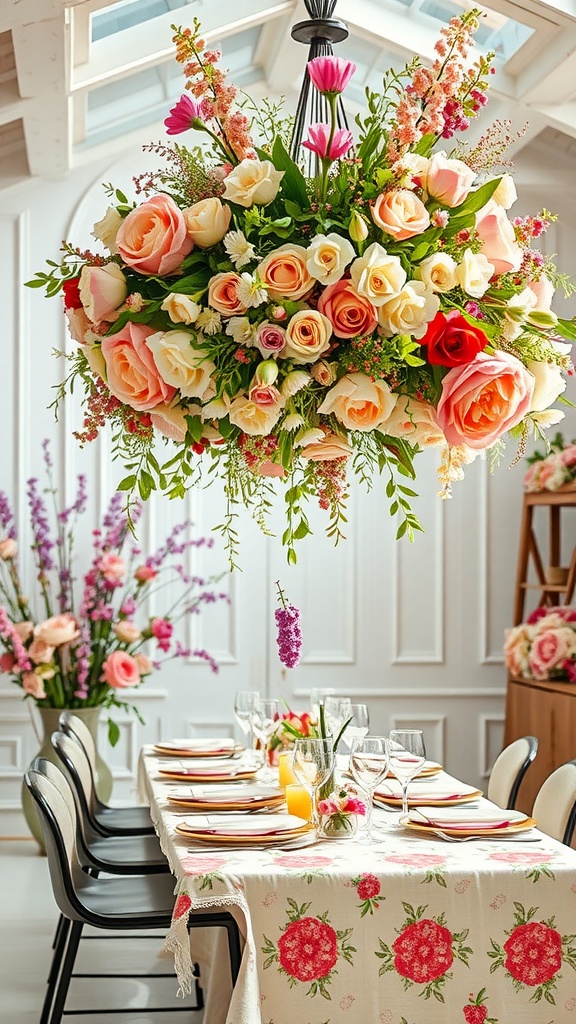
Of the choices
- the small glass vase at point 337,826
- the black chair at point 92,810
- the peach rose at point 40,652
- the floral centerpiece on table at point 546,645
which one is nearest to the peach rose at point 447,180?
the small glass vase at point 337,826

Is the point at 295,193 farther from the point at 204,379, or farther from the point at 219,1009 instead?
the point at 219,1009

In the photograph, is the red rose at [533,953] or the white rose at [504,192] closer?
the white rose at [504,192]

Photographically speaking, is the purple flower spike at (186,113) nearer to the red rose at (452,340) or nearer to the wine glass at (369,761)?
the red rose at (452,340)

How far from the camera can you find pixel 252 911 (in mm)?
2244

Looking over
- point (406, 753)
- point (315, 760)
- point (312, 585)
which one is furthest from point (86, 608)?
point (406, 753)

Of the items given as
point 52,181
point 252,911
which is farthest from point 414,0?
point 252,911

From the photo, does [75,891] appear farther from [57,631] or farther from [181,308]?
[57,631]

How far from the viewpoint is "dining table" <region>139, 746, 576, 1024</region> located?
223 centimetres

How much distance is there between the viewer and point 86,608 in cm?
548

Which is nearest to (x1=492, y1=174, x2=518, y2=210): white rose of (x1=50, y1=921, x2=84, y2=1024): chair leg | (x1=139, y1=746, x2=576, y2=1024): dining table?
(x1=139, y1=746, x2=576, y2=1024): dining table

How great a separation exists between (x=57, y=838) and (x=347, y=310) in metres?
1.60

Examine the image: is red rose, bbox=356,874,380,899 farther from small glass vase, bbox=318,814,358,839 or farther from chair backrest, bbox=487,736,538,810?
chair backrest, bbox=487,736,538,810

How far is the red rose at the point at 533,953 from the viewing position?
228 cm

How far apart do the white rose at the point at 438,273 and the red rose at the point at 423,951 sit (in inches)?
46.8
